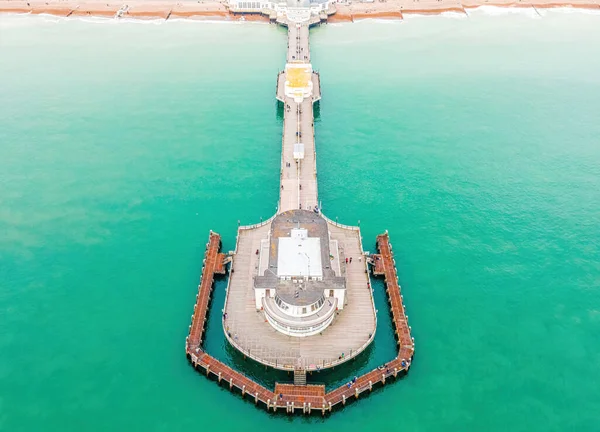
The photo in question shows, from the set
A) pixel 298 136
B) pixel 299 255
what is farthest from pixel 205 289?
pixel 298 136

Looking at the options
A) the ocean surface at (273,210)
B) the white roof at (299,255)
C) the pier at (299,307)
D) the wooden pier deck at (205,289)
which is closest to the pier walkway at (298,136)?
the ocean surface at (273,210)

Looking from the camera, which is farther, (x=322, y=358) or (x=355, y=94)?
(x=355, y=94)

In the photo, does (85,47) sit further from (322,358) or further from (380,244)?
(322,358)

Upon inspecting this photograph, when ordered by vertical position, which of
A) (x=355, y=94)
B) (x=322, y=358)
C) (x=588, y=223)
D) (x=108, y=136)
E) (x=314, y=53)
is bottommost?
(x=322, y=358)

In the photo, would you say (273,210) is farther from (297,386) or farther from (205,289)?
(297,386)

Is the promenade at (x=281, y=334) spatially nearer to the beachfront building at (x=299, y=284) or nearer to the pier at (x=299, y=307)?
the pier at (x=299, y=307)

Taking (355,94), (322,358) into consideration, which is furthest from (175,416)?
(355,94)

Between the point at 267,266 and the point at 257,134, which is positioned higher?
the point at 257,134
